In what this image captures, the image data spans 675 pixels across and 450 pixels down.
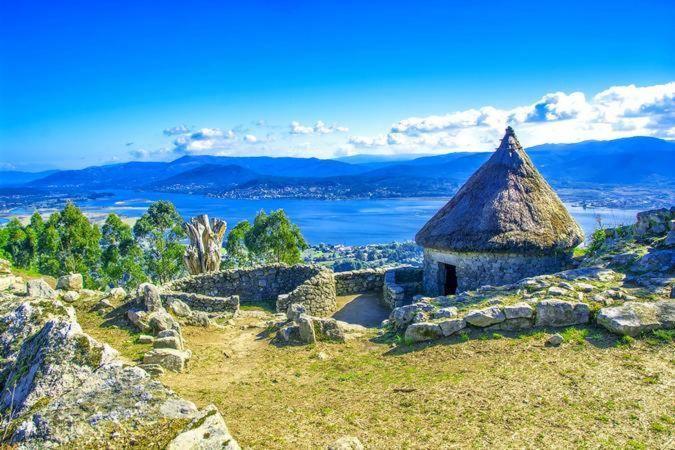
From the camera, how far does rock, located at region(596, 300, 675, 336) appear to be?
7441mm

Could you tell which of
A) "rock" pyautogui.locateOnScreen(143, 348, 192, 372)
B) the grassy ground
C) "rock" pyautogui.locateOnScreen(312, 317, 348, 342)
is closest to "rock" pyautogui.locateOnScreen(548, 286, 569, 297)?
the grassy ground

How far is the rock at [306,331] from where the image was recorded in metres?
9.52

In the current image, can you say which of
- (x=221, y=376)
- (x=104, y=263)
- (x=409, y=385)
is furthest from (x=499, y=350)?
(x=104, y=263)

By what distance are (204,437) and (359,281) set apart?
13.9m

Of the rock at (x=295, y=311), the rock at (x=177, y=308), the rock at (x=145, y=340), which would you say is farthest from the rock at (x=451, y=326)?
the rock at (x=177, y=308)

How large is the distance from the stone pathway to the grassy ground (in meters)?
5.34

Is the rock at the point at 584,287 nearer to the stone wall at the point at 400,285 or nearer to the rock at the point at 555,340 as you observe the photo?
the rock at the point at 555,340

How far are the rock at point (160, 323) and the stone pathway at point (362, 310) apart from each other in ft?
20.4

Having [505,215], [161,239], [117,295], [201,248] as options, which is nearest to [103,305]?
[117,295]

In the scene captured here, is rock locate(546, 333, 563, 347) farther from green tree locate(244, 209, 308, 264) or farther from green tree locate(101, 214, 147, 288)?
green tree locate(101, 214, 147, 288)

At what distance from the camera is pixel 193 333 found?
10.6 metres

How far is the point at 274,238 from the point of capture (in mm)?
26984

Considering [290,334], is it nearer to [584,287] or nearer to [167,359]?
[167,359]

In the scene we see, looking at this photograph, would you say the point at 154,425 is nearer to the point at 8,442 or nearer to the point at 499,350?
the point at 8,442
